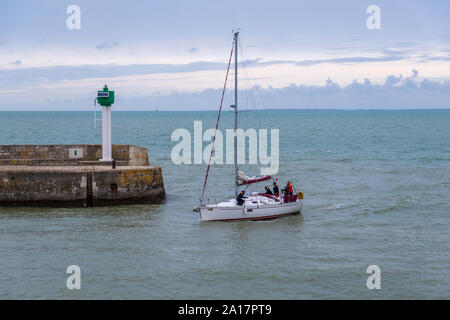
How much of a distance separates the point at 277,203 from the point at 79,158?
1246cm

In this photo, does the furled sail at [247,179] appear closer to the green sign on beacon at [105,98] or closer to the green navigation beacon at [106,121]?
the green navigation beacon at [106,121]

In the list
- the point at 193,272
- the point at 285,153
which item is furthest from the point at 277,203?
the point at 285,153

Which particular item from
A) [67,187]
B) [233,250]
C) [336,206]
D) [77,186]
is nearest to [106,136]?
[77,186]

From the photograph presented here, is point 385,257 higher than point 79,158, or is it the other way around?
point 79,158

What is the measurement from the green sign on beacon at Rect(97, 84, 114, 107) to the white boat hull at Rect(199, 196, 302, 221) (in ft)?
32.1

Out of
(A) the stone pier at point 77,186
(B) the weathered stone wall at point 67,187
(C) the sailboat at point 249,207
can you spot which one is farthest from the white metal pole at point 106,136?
(C) the sailboat at point 249,207

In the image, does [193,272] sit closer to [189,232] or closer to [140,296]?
[140,296]

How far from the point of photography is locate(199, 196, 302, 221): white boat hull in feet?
79.9

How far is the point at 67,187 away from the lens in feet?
87.0

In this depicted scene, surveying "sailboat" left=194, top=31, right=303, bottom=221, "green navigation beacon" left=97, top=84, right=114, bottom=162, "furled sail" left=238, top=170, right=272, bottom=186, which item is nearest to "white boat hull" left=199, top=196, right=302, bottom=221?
"sailboat" left=194, top=31, right=303, bottom=221

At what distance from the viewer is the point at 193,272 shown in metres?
17.8

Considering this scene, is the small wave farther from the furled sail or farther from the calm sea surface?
the furled sail

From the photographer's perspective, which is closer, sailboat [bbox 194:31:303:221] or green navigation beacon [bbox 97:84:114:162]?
sailboat [bbox 194:31:303:221]

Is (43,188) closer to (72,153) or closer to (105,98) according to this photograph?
(72,153)
